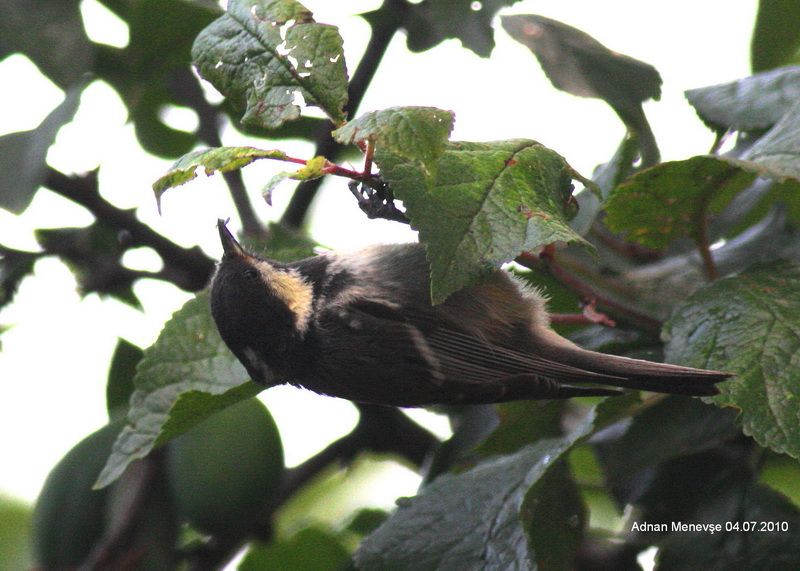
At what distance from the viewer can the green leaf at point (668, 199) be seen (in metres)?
1.67

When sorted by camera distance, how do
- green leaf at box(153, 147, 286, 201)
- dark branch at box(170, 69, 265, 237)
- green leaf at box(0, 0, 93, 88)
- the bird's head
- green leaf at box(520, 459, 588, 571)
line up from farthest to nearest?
dark branch at box(170, 69, 265, 237)
green leaf at box(0, 0, 93, 88)
the bird's head
green leaf at box(520, 459, 588, 571)
green leaf at box(153, 147, 286, 201)

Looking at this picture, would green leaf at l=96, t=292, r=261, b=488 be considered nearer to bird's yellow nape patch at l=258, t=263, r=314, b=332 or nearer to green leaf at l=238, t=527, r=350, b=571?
A: bird's yellow nape patch at l=258, t=263, r=314, b=332

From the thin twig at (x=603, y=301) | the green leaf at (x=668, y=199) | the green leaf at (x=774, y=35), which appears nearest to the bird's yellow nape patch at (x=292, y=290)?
the thin twig at (x=603, y=301)

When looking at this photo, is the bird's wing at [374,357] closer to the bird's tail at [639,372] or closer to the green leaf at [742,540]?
the bird's tail at [639,372]

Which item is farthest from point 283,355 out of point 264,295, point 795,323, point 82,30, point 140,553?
point 795,323

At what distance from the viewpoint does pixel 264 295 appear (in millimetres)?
2113

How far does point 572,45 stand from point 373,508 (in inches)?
49.5

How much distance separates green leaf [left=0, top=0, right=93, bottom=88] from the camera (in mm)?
2203

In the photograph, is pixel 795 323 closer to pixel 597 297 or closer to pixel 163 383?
pixel 597 297

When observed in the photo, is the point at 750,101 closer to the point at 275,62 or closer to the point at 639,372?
the point at 639,372

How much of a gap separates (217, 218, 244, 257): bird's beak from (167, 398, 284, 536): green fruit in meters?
0.36

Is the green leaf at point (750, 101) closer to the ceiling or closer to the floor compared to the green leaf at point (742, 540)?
closer to the ceiling

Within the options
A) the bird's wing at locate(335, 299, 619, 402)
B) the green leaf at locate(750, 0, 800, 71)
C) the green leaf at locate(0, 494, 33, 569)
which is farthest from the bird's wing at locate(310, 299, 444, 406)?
the green leaf at locate(0, 494, 33, 569)

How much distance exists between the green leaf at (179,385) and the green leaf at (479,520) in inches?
15.0
